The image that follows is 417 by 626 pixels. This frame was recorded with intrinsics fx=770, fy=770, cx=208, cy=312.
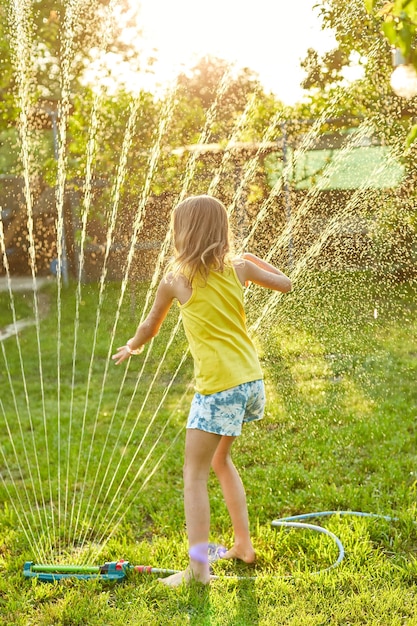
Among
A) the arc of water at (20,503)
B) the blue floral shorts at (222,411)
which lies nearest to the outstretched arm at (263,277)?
the blue floral shorts at (222,411)

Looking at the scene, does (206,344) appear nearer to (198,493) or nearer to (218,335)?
(218,335)

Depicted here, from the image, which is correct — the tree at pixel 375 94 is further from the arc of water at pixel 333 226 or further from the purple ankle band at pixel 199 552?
the purple ankle band at pixel 199 552

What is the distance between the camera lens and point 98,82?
857cm

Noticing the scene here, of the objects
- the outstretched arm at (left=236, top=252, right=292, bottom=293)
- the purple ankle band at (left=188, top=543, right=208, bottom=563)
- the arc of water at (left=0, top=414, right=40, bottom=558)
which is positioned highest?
the outstretched arm at (left=236, top=252, right=292, bottom=293)

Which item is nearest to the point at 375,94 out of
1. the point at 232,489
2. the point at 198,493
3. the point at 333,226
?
the point at 333,226

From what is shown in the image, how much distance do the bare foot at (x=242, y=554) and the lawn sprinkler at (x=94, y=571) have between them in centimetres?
22

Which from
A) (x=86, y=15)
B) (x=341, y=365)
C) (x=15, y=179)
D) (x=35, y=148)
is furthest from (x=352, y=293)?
(x=15, y=179)

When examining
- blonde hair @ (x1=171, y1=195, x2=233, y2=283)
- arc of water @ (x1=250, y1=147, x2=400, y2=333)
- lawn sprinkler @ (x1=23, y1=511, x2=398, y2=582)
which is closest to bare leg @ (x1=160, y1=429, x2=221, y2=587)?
lawn sprinkler @ (x1=23, y1=511, x2=398, y2=582)

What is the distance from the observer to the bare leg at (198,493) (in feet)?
8.69

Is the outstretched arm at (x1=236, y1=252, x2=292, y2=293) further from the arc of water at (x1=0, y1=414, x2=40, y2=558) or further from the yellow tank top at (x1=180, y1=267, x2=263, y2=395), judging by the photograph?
the arc of water at (x1=0, y1=414, x2=40, y2=558)

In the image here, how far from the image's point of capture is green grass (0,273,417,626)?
2.61m

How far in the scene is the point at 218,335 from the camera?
2654 millimetres

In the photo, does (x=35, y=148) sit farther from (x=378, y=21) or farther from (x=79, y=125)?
(x=378, y=21)

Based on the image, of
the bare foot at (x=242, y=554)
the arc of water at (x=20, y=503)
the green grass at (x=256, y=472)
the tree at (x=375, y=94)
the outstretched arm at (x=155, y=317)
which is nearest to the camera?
the green grass at (x=256, y=472)
